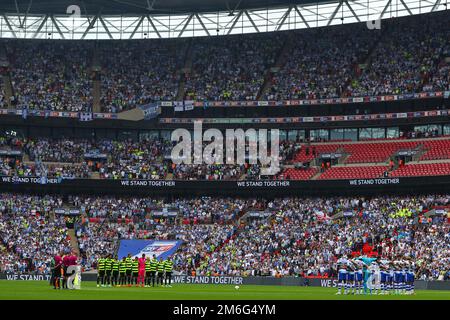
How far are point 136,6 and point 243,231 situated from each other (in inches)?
1137

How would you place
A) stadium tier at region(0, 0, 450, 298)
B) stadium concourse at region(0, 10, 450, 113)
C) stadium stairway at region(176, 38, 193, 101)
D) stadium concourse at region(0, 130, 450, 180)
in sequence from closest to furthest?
stadium tier at region(0, 0, 450, 298), stadium concourse at region(0, 130, 450, 180), stadium concourse at region(0, 10, 450, 113), stadium stairway at region(176, 38, 193, 101)

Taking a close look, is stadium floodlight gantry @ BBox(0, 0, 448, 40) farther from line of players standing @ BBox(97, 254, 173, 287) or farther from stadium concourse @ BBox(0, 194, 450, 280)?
line of players standing @ BBox(97, 254, 173, 287)

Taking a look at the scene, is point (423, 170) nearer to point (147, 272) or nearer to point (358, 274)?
point (358, 274)

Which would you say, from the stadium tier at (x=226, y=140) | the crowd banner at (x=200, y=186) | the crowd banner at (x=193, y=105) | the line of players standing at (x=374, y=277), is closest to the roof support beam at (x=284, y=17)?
the stadium tier at (x=226, y=140)

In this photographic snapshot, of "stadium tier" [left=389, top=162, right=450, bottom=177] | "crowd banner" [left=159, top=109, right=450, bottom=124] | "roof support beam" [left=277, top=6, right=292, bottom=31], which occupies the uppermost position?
"roof support beam" [left=277, top=6, right=292, bottom=31]

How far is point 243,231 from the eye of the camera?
72.7 m

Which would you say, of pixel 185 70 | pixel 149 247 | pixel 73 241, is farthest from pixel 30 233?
pixel 185 70

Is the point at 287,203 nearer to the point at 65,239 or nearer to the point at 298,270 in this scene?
the point at 298,270

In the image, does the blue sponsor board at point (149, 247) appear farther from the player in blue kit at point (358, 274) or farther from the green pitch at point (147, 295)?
the player in blue kit at point (358, 274)

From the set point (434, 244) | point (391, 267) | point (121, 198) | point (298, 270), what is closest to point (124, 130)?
point (121, 198)

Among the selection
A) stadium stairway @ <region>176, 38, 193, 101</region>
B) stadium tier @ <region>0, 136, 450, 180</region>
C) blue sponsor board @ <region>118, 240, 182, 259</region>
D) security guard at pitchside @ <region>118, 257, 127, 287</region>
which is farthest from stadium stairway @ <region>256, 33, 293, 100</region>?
security guard at pitchside @ <region>118, 257, 127, 287</region>

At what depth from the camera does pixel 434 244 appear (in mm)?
61188

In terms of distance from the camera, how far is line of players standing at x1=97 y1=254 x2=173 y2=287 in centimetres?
4394

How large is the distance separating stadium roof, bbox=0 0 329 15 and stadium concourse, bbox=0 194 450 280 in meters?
22.4
